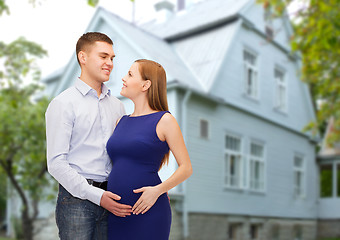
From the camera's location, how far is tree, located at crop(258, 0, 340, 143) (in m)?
9.66

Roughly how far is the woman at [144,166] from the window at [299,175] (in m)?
18.2

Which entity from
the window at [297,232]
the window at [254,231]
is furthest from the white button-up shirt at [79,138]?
the window at [297,232]

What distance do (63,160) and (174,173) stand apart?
0.53 meters

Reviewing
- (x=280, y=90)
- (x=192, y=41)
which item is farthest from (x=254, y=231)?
(x=192, y=41)

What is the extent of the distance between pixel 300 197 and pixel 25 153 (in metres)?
11.5

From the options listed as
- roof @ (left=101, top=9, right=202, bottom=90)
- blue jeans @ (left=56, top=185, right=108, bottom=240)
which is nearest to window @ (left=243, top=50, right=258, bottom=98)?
roof @ (left=101, top=9, right=202, bottom=90)

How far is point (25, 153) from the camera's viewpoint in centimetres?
1429

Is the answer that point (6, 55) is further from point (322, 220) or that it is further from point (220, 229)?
point (322, 220)

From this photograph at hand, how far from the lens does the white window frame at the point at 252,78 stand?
16297 mm

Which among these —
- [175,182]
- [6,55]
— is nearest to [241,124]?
[6,55]

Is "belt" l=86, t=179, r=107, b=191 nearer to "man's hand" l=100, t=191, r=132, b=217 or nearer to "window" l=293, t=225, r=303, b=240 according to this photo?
"man's hand" l=100, t=191, r=132, b=217

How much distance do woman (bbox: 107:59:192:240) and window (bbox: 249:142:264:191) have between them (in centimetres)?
1387

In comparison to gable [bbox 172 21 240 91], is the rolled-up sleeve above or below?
below

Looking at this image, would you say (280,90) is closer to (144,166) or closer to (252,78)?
(252,78)
